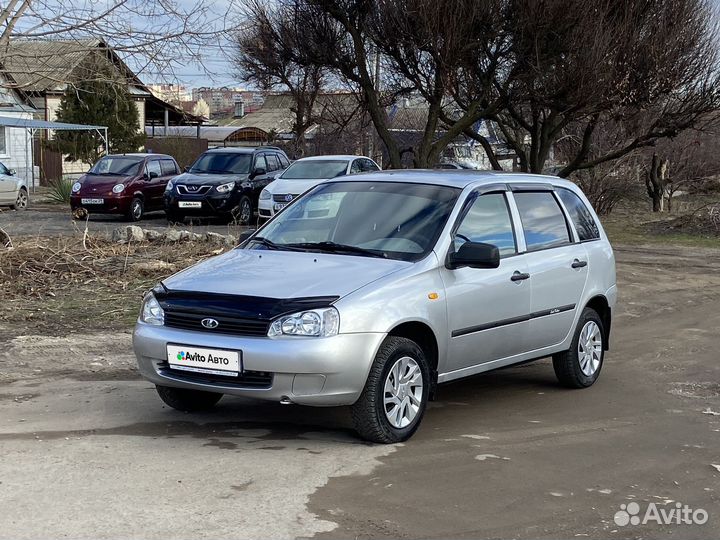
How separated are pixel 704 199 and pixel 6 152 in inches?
1069

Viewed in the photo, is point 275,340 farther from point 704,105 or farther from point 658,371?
point 704,105

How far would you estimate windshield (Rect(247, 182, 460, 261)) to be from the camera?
699cm

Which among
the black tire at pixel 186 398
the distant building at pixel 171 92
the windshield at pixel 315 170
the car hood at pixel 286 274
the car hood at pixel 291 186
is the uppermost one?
the distant building at pixel 171 92

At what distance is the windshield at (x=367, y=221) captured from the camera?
699cm

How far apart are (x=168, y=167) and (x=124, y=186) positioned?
2532 millimetres

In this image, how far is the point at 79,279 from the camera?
493 inches

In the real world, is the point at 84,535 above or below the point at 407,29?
below

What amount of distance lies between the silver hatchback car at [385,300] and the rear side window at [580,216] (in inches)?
2.1

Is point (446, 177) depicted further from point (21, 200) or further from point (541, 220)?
point (21, 200)

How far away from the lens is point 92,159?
1473 inches

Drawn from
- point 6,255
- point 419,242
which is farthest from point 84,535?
point 6,255

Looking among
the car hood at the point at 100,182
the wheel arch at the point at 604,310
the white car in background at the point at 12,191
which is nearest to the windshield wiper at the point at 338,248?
the wheel arch at the point at 604,310

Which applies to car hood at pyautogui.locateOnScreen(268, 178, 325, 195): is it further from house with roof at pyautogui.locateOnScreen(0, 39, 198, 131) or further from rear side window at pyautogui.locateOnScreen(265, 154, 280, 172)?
house with roof at pyautogui.locateOnScreen(0, 39, 198, 131)

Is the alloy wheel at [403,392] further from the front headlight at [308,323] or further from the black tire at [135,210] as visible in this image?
the black tire at [135,210]
